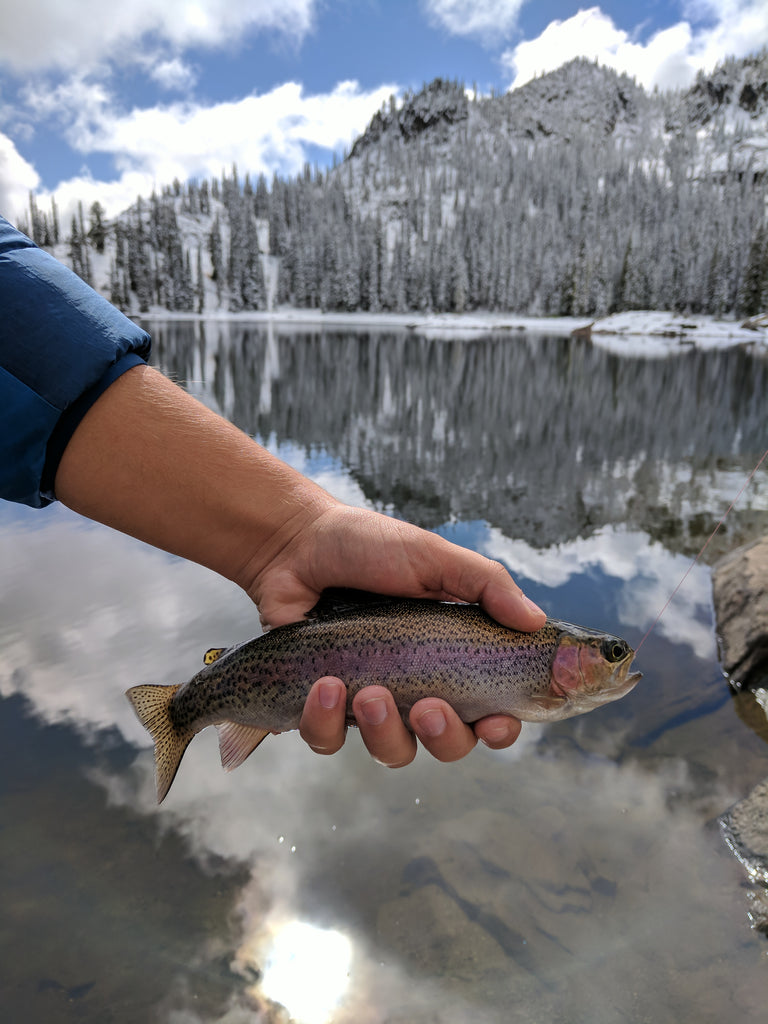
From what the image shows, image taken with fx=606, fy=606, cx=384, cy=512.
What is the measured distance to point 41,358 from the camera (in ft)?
7.52

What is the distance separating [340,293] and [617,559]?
137 m

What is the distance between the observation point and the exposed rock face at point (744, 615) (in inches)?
277

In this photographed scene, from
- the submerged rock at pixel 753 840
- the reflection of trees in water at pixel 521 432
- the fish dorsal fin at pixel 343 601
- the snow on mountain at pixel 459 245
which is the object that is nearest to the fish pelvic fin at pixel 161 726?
the fish dorsal fin at pixel 343 601

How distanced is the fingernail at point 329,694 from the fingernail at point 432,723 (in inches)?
14.7

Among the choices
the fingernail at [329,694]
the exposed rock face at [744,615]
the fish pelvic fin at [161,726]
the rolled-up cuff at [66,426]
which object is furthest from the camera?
the exposed rock face at [744,615]

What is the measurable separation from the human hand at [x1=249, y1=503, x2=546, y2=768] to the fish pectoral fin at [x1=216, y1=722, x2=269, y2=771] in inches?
12.4

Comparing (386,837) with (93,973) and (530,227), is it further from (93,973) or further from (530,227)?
(530,227)

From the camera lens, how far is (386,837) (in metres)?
4.99

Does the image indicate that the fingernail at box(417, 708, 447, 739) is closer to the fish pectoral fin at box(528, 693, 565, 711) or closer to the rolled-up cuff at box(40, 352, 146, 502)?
the fish pectoral fin at box(528, 693, 565, 711)

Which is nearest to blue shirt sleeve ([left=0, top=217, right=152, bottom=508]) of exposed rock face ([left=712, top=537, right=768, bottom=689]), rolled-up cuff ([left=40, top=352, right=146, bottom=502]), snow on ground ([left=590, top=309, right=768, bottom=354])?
rolled-up cuff ([left=40, top=352, right=146, bottom=502])

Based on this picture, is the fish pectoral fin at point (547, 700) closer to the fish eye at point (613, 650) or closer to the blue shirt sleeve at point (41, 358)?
the fish eye at point (613, 650)

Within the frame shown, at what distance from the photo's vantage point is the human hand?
2.62 metres

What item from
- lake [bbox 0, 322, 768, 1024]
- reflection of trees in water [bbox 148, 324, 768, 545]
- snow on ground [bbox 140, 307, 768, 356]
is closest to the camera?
lake [bbox 0, 322, 768, 1024]

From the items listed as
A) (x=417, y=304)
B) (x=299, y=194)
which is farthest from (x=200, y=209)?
(x=417, y=304)
